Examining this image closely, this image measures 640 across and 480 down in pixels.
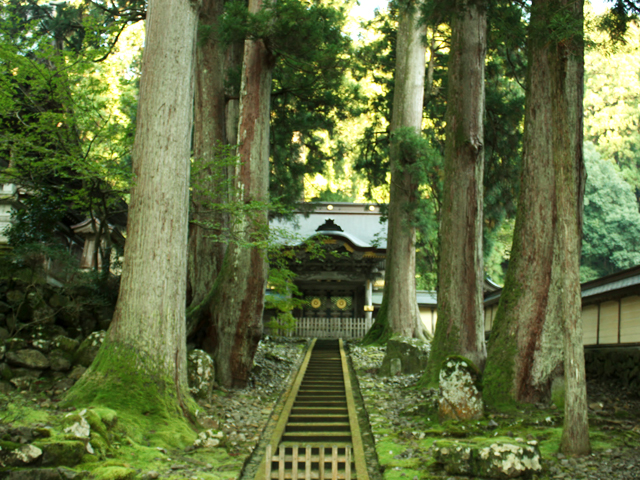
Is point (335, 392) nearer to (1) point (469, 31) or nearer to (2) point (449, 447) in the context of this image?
(2) point (449, 447)

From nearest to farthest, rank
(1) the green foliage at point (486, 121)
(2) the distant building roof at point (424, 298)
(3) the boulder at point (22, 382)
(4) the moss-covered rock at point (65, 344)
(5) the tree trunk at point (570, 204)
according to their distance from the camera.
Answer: (5) the tree trunk at point (570, 204) → (3) the boulder at point (22, 382) → (4) the moss-covered rock at point (65, 344) → (1) the green foliage at point (486, 121) → (2) the distant building roof at point (424, 298)

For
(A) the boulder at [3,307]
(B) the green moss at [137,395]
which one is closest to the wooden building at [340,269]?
(A) the boulder at [3,307]

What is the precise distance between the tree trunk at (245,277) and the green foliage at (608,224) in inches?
880

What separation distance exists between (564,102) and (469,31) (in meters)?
4.51

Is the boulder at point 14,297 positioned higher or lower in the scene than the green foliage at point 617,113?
lower

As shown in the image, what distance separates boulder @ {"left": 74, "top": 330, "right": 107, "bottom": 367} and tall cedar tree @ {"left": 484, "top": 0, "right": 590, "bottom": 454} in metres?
5.80

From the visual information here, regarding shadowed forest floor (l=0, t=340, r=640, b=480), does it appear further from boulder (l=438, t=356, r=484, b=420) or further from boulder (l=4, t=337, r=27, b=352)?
boulder (l=4, t=337, r=27, b=352)

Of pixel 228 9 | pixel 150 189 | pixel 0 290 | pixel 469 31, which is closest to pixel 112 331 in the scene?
pixel 150 189

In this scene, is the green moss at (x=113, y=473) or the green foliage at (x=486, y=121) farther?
the green foliage at (x=486, y=121)

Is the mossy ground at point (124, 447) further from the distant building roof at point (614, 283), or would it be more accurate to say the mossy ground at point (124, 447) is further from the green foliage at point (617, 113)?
the green foliage at point (617, 113)

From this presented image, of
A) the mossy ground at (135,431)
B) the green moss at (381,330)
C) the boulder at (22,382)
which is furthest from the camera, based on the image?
the green moss at (381,330)

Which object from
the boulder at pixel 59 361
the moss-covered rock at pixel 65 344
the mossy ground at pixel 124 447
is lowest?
the mossy ground at pixel 124 447

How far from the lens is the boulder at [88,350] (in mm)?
8203

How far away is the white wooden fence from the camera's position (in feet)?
64.6
